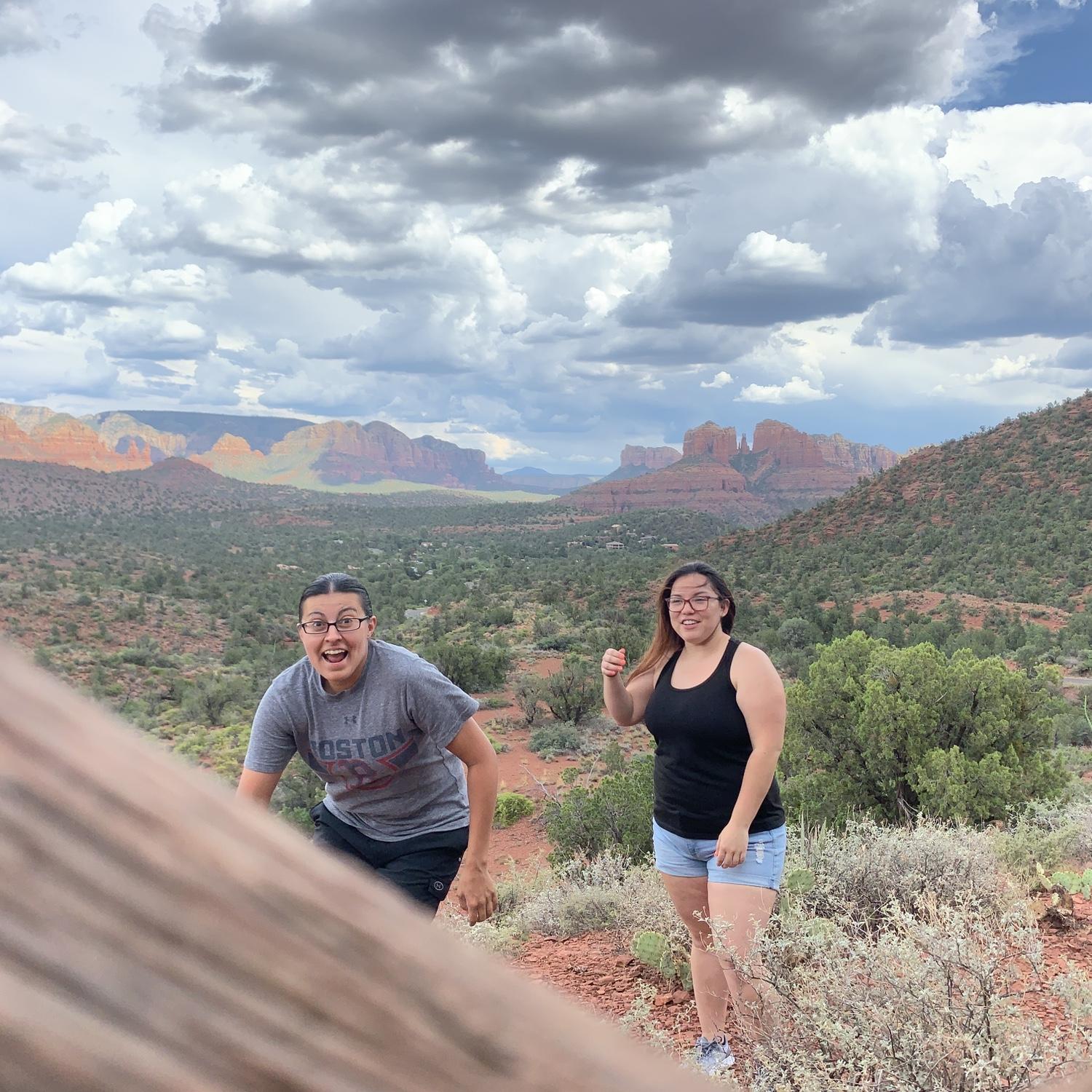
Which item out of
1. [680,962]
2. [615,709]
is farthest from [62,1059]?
[680,962]

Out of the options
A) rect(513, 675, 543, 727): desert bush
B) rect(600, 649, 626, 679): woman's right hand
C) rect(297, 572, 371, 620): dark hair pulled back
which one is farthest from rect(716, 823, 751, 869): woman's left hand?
rect(513, 675, 543, 727): desert bush

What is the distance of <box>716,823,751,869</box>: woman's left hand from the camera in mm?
3479

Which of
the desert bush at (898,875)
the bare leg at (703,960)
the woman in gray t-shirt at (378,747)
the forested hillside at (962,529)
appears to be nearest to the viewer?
the woman in gray t-shirt at (378,747)

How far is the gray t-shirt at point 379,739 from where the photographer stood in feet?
10.9

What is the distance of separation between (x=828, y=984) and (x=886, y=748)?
15.9ft

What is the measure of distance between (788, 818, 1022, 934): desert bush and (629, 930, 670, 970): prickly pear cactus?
71 cm

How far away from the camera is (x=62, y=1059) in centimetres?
29

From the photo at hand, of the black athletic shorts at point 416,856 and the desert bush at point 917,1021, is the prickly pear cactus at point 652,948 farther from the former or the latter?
the black athletic shorts at point 416,856

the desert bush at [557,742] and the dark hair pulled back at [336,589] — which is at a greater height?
the dark hair pulled back at [336,589]

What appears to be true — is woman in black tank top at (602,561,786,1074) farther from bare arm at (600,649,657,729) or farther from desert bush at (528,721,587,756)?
desert bush at (528,721,587,756)

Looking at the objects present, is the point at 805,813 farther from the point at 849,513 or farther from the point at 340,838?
the point at 849,513

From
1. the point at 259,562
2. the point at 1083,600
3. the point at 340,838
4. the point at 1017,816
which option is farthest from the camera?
the point at 259,562

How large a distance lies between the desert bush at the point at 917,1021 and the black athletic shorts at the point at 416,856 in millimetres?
1106

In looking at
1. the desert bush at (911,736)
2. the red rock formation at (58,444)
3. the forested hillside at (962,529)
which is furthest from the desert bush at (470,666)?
the red rock formation at (58,444)
